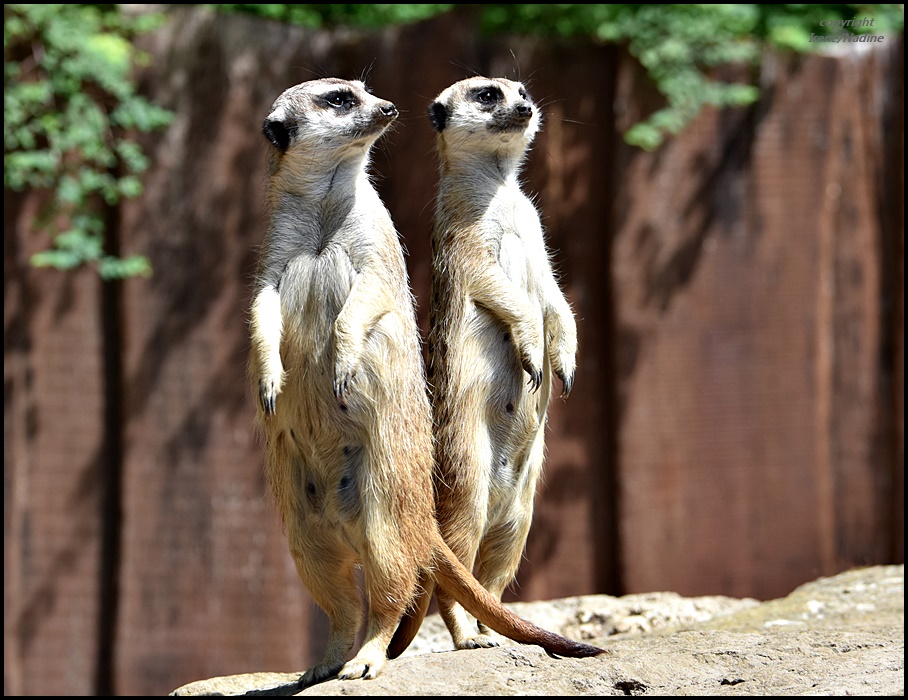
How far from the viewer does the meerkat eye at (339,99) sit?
3.74 meters

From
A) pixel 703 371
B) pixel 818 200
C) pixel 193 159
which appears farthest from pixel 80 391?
pixel 818 200

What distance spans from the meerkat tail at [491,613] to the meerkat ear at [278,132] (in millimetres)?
1503

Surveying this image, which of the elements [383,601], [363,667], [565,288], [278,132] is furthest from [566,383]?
[565,288]

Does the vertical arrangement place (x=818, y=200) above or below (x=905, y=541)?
above

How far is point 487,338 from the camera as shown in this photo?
393cm

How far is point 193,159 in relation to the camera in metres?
5.82

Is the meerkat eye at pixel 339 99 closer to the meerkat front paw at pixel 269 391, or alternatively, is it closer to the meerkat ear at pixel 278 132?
the meerkat ear at pixel 278 132

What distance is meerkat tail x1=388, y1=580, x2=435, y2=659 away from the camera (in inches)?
149

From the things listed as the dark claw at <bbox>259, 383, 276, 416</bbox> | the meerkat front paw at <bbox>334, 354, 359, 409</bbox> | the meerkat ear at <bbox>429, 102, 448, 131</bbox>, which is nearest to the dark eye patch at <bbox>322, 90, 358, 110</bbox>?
the meerkat ear at <bbox>429, 102, 448, 131</bbox>

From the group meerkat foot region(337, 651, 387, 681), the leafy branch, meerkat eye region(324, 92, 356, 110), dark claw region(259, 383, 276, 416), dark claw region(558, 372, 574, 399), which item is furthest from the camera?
the leafy branch

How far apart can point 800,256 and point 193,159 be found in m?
3.38

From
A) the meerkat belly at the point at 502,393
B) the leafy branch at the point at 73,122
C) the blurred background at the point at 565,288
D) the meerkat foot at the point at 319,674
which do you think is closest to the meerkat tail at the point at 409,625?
the meerkat foot at the point at 319,674

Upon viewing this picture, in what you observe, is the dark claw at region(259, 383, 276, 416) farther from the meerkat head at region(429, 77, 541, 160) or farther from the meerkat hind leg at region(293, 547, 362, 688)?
the meerkat head at region(429, 77, 541, 160)

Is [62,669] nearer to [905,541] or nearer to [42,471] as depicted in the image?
[42,471]
